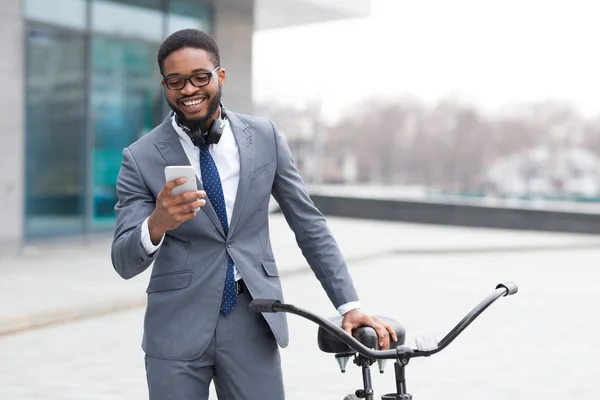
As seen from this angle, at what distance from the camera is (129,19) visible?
1658 centimetres

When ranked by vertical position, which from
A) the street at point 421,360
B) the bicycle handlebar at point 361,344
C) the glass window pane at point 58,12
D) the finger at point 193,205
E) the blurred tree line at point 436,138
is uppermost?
the glass window pane at point 58,12

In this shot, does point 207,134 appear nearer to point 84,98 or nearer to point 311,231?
point 311,231

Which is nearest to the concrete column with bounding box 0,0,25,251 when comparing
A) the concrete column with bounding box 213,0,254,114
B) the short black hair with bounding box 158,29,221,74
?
the concrete column with bounding box 213,0,254,114

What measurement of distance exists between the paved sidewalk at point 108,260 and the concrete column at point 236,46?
2.68 metres

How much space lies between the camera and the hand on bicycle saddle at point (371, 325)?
2.44m

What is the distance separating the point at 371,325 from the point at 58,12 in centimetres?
1355

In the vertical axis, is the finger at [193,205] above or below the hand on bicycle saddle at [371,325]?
above

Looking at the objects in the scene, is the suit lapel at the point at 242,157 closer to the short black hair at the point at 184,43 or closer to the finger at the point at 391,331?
the short black hair at the point at 184,43

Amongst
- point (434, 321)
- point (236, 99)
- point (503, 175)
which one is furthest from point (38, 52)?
point (503, 175)

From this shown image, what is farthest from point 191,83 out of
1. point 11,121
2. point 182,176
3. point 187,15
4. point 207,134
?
point 187,15

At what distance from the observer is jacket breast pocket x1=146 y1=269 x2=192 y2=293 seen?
2.66m

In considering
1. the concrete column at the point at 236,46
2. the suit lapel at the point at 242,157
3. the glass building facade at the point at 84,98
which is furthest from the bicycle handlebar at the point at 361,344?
the concrete column at the point at 236,46

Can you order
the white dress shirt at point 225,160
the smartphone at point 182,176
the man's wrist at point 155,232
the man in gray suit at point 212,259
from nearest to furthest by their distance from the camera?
the smartphone at point 182,176
the man's wrist at point 155,232
the man in gray suit at point 212,259
the white dress shirt at point 225,160

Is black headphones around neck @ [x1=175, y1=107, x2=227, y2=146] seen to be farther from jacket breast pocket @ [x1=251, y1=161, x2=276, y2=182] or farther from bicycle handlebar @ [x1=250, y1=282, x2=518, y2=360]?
bicycle handlebar @ [x1=250, y1=282, x2=518, y2=360]
